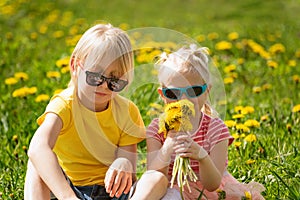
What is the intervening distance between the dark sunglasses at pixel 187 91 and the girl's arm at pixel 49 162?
0.46 m

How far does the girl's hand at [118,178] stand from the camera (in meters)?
2.60

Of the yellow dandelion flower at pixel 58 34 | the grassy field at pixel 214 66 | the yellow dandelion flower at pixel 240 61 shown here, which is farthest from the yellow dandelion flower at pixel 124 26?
the yellow dandelion flower at pixel 240 61

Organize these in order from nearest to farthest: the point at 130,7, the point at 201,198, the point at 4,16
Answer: the point at 201,198, the point at 4,16, the point at 130,7

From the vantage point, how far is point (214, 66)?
2803 mm

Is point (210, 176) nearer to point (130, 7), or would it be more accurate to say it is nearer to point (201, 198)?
point (201, 198)

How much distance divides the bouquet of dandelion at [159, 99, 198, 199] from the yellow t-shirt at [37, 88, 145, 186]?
259 millimetres

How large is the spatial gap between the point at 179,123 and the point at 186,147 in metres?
0.09

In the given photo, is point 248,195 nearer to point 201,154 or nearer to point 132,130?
point 201,154

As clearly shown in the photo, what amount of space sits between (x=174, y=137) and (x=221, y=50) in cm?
277

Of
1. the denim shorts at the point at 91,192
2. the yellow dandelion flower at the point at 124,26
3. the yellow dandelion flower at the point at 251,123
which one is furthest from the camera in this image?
the yellow dandelion flower at the point at 124,26

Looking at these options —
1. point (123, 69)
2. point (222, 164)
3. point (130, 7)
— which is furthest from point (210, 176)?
point (130, 7)

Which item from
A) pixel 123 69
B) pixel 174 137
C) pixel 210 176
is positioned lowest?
pixel 210 176

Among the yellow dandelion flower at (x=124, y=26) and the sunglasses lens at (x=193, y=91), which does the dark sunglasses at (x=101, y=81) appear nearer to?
the sunglasses lens at (x=193, y=91)

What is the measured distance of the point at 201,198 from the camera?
2.73 m
